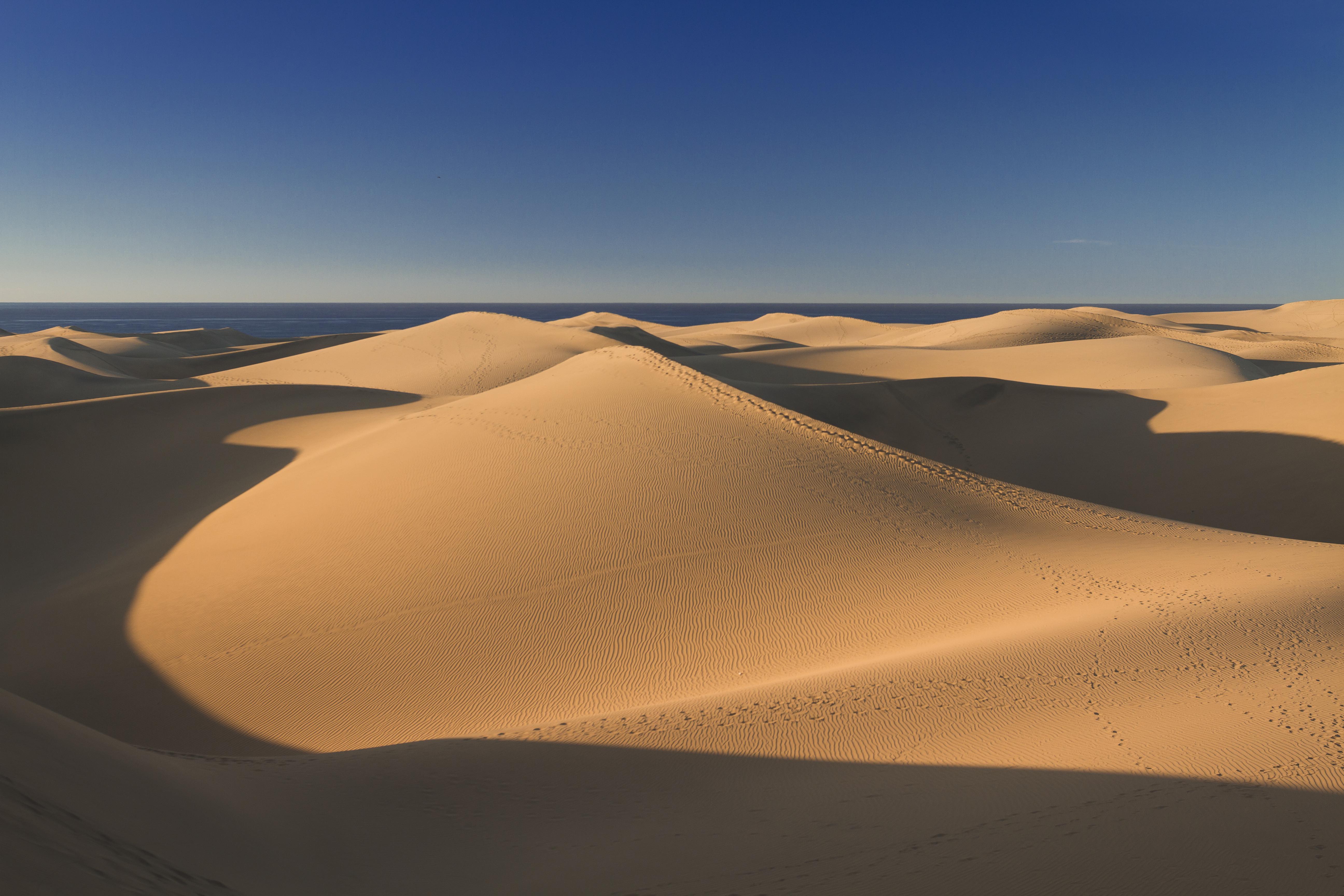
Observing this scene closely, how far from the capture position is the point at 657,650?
766 centimetres

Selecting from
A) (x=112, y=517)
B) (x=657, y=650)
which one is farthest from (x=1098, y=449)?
(x=112, y=517)

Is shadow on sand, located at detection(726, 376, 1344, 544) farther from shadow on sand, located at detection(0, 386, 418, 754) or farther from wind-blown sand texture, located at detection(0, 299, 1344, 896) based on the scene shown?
shadow on sand, located at detection(0, 386, 418, 754)

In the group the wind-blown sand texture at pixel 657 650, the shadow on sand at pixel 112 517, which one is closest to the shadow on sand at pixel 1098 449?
the wind-blown sand texture at pixel 657 650

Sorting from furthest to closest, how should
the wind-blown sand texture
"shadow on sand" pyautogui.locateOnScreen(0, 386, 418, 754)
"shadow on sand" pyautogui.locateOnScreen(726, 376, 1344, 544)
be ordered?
1. "shadow on sand" pyautogui.locateOnScreen(726, 376, 1344, 544)
2. "shadow on sand" pyautogui.locateOnScreen(0, 386, 418, 754)
3. the wind-blown sand texture

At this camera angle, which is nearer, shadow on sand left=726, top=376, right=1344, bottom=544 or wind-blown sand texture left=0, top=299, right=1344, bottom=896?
wind-blown sand texture left=0, top=299, right=1344, bottom=896

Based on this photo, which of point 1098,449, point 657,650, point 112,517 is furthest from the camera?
point 1098,449

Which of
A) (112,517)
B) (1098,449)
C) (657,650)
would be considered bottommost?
(112,517)

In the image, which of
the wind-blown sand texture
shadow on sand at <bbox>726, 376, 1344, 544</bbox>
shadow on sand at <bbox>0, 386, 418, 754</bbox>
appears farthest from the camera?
shadow on sand at <bbox>726, 376, 1344, 544</bbox>

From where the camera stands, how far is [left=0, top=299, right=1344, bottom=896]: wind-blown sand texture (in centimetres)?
389

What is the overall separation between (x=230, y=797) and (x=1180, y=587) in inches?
337

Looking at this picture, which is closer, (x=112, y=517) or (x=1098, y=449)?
(x=112, y=517)

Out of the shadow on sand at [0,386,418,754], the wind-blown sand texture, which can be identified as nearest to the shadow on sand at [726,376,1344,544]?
the wind-blown sand texture

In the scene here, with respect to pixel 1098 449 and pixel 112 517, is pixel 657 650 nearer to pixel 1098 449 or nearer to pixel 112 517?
pixel 112 517

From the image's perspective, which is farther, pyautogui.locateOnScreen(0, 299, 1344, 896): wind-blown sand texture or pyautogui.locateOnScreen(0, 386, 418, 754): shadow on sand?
pyautogui.locateOnScreen(0, 386, 418, 754): shadow on sand
